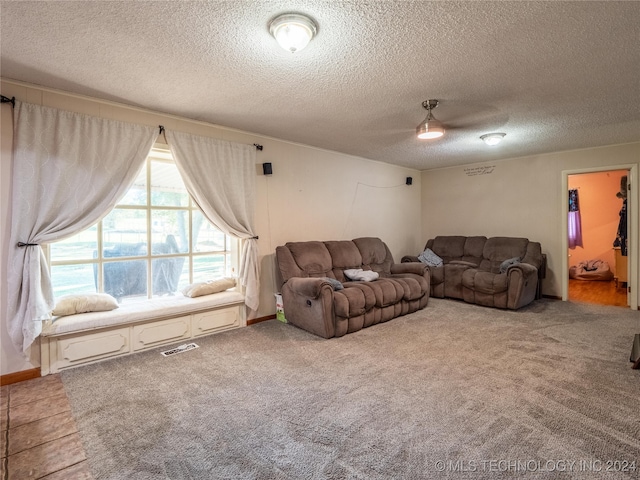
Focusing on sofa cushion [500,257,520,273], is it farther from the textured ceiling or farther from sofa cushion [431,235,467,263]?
the textured ceiling

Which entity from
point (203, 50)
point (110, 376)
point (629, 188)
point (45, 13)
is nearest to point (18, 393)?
point (110, 376)

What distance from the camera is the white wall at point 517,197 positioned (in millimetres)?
4648

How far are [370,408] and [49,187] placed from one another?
9.54ft

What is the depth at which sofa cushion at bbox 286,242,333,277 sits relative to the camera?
390 centimetres

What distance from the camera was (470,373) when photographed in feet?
7.99

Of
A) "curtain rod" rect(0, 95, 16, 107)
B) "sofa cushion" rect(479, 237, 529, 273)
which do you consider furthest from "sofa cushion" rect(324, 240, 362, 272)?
"curtain rod" rect(0, 95, 16, 107)

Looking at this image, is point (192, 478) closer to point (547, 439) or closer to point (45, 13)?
point (547, 439)

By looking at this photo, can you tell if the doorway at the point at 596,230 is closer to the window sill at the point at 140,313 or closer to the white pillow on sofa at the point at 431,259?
the white pillow on sofa at the point at 431,259

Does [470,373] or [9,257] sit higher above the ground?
[9,257]

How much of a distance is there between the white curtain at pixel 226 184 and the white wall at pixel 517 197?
3.89m

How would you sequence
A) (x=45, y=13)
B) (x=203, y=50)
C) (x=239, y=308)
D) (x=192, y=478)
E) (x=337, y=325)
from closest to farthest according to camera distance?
(x=192, y=478), (x=45, y=13), (x=203, y=50), (x=337, y=325), (x=239, y=308)

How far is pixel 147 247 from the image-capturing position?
128 inches

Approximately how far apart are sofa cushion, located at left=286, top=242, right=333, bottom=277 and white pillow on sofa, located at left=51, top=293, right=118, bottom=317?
1918 millimetres

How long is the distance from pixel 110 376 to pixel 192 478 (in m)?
1.45
